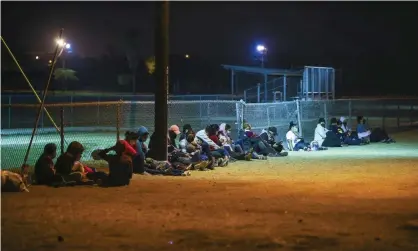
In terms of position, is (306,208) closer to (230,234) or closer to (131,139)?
(230,234)

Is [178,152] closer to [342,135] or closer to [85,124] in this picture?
[342,135]

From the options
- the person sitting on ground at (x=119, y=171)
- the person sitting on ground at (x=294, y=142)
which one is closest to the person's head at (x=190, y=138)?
the person sitting on ground at (x=119, y=171)

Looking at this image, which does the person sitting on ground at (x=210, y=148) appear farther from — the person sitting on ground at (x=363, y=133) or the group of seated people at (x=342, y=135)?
the person sitting on ground at (x=363, y=133)

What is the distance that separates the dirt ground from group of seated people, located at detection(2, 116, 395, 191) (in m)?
0.47

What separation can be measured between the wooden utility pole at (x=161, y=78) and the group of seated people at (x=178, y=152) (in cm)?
21

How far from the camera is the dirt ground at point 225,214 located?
752cm

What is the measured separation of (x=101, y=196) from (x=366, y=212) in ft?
14.8

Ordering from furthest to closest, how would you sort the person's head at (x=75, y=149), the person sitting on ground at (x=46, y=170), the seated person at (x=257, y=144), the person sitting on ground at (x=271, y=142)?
the person sitting on ground at (x=271, y=142)
the seated person at (x=257, y=144)
the person's head at (x=75, y=149)
the person sitting on ground at (x=46, y=170)

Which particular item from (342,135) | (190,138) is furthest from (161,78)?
(342,135)

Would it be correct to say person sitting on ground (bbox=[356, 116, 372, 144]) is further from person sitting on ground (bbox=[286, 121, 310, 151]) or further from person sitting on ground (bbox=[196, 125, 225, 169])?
person sitting on ground (bbox=[196, 125, 225, 169])

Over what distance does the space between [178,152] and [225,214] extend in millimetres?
7054

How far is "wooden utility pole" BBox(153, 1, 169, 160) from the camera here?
15.9 metres

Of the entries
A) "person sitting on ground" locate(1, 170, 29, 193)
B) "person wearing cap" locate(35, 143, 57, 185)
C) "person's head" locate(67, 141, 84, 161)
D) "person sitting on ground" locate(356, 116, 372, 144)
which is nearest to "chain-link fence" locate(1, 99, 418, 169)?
"person sitting on ground" locate(356, 116, 372, 144)

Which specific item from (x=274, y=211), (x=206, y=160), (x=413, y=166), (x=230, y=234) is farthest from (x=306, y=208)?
(x=413, y=166)
